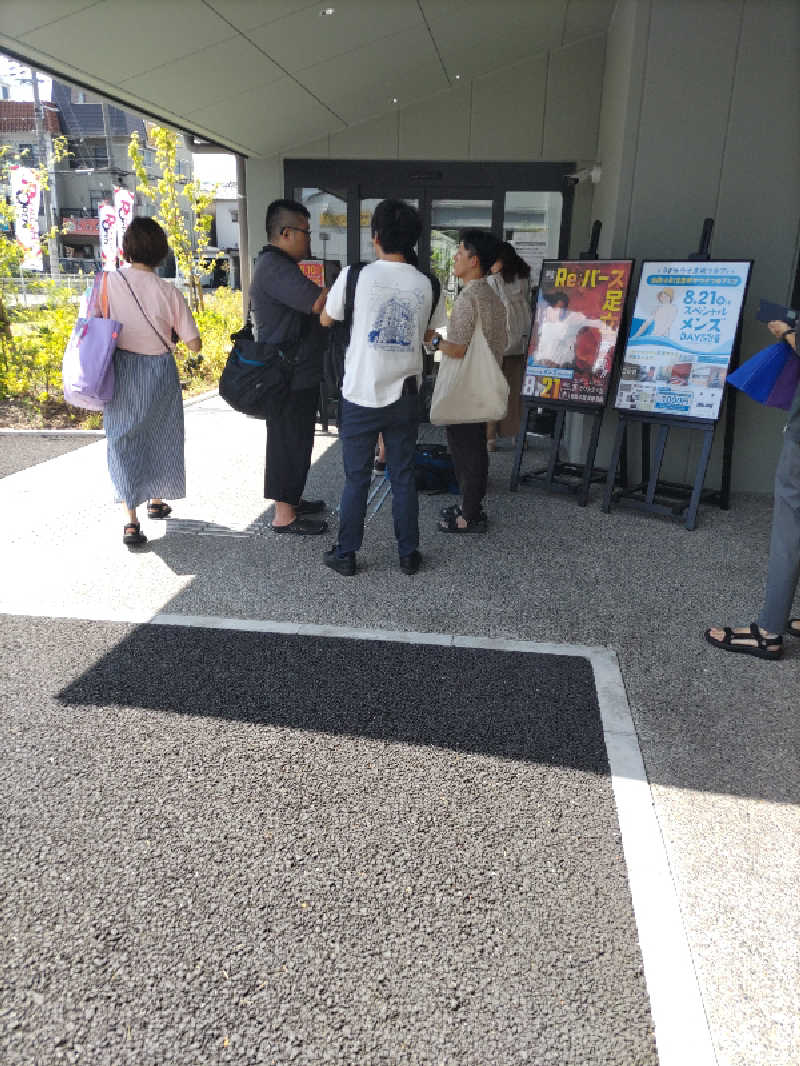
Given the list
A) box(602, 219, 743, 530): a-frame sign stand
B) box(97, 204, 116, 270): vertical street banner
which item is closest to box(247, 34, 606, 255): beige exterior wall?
box(602, 219, 743, 530): a-frame sign stand

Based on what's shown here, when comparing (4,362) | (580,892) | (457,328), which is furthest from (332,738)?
(4,362)

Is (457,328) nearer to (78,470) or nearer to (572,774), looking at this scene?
(572,774)

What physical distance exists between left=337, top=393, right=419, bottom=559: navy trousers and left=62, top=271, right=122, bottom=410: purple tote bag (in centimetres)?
127

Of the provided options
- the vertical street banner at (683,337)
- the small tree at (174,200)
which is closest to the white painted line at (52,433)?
the vertical street banner at (683,337)

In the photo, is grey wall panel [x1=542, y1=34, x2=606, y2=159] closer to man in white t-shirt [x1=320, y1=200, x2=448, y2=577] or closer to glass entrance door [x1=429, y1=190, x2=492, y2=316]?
glass entrance door [x1=429, y1=190, x2=492, y2=316]

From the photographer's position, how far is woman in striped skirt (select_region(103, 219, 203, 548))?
4145mm

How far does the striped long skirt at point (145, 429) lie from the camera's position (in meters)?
4.32

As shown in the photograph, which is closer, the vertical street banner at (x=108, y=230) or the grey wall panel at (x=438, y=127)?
the grey wall panel at (x=438, y=127)

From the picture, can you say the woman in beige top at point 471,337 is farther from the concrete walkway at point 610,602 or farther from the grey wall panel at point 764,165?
the grey wall panel at point 764,165

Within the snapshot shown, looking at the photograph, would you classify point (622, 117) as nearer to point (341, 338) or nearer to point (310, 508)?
point (341, 338)

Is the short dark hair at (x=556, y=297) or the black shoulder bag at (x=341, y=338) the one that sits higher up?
the short dark hair at (x=556, y=297)

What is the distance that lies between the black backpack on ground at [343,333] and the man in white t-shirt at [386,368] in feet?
0.09

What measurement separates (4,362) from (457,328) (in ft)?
20.8

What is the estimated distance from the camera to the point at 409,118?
7.71 meters
